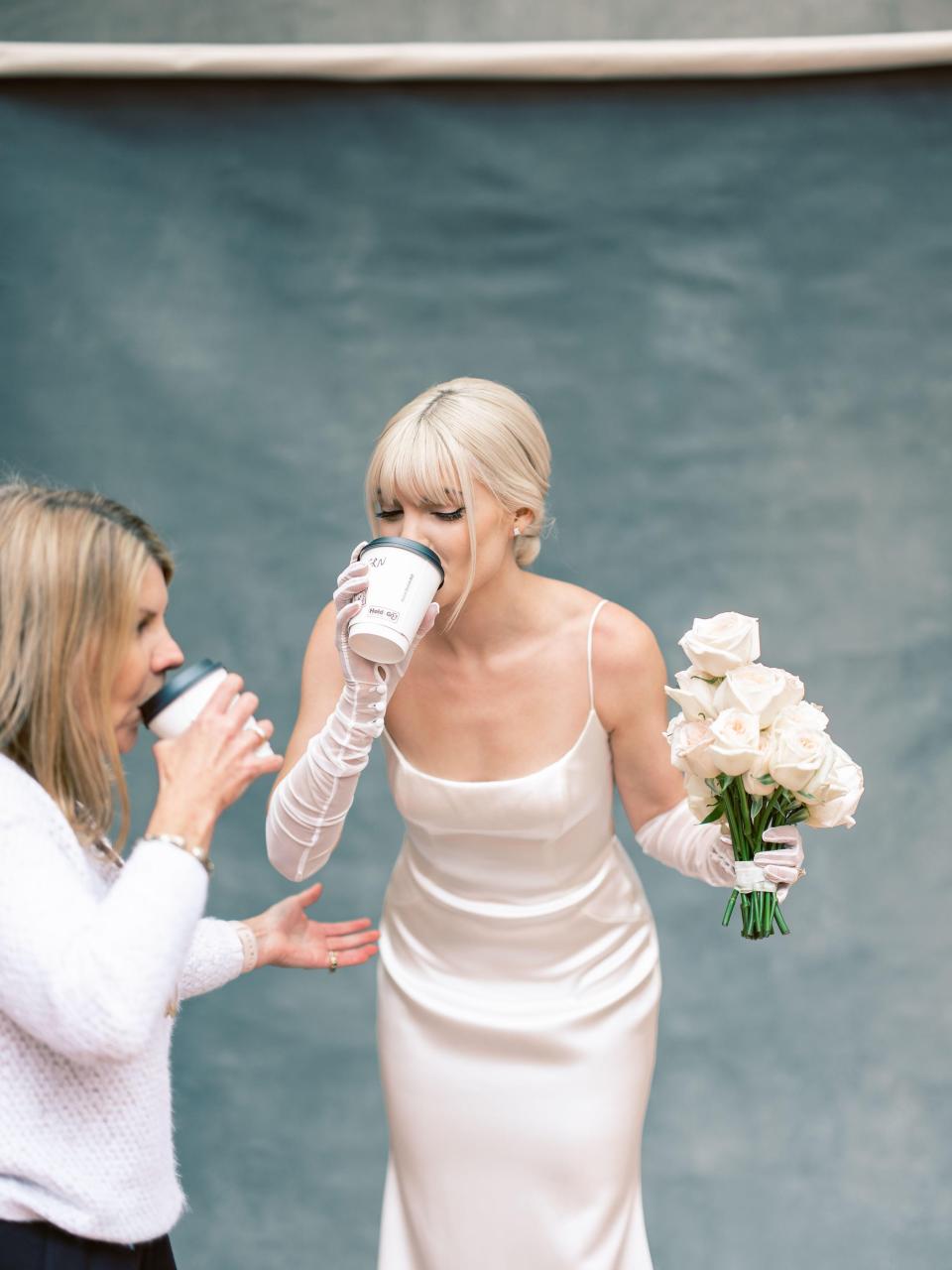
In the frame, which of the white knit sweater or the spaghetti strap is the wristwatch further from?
the spaghetti strap

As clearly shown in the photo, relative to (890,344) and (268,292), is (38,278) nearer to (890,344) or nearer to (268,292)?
(268,292)

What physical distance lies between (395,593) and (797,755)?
520 mm

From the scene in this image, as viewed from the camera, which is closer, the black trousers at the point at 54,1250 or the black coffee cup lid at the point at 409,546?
the black trousers at the point at 54,1250

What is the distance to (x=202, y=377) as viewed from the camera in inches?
127

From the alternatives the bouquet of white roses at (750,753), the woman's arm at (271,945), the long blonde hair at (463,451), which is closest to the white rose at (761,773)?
the bouquet of white roses at (750,753)

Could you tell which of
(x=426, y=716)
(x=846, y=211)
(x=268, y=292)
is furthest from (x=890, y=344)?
(x=426, y=716)

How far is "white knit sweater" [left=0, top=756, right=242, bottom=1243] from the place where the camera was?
129 centimetres

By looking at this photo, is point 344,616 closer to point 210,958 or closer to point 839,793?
point 210,958

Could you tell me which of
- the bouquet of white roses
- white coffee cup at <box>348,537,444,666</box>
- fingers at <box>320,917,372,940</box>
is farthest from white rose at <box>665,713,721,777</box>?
fingers at <box>320,917,372,940</box>

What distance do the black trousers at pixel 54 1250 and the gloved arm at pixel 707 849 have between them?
858 mm

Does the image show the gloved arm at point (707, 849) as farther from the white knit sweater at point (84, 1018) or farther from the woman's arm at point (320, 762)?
the white knit sweater at point (84, 1018)

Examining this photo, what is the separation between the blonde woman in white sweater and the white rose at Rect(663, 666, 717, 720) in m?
0.53

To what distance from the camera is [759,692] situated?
1708 mm

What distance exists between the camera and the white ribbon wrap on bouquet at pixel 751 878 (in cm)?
181
